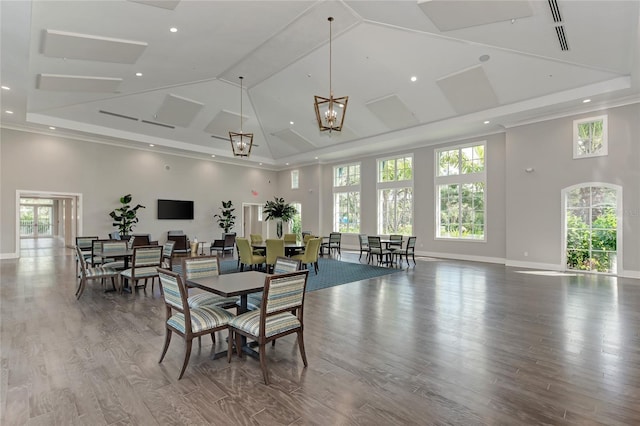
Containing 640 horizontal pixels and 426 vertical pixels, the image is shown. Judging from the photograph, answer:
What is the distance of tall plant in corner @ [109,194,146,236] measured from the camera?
11.1 meters

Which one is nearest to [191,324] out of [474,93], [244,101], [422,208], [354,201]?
[474,93]

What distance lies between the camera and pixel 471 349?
3.32 m

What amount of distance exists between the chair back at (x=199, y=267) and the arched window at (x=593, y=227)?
8.73 metres

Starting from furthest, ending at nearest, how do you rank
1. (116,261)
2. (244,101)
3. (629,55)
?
(244,101) < (116,261) < (629,55)

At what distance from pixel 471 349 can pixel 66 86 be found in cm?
931

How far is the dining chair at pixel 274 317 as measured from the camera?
2.65m

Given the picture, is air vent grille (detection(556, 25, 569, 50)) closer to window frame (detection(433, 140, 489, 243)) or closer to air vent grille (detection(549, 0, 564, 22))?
air vent grille (detection(549, 0, 564, 22))

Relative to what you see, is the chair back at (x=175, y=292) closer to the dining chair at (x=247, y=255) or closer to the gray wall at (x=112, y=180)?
the dining chair at (x=247, y=255)

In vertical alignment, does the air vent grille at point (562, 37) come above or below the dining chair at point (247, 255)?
above

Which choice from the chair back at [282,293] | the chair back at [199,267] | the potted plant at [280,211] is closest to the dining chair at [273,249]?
the chair back at [199,267]

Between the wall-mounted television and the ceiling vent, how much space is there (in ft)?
41.5

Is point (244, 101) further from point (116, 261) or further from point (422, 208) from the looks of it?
point (422, 208)

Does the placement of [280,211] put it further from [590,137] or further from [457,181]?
[590,137]

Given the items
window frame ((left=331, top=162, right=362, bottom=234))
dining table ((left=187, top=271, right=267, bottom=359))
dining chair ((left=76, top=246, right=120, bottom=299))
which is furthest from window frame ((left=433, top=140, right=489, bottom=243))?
dining chair ((left=76, top=246, right=120, bottom=299))
